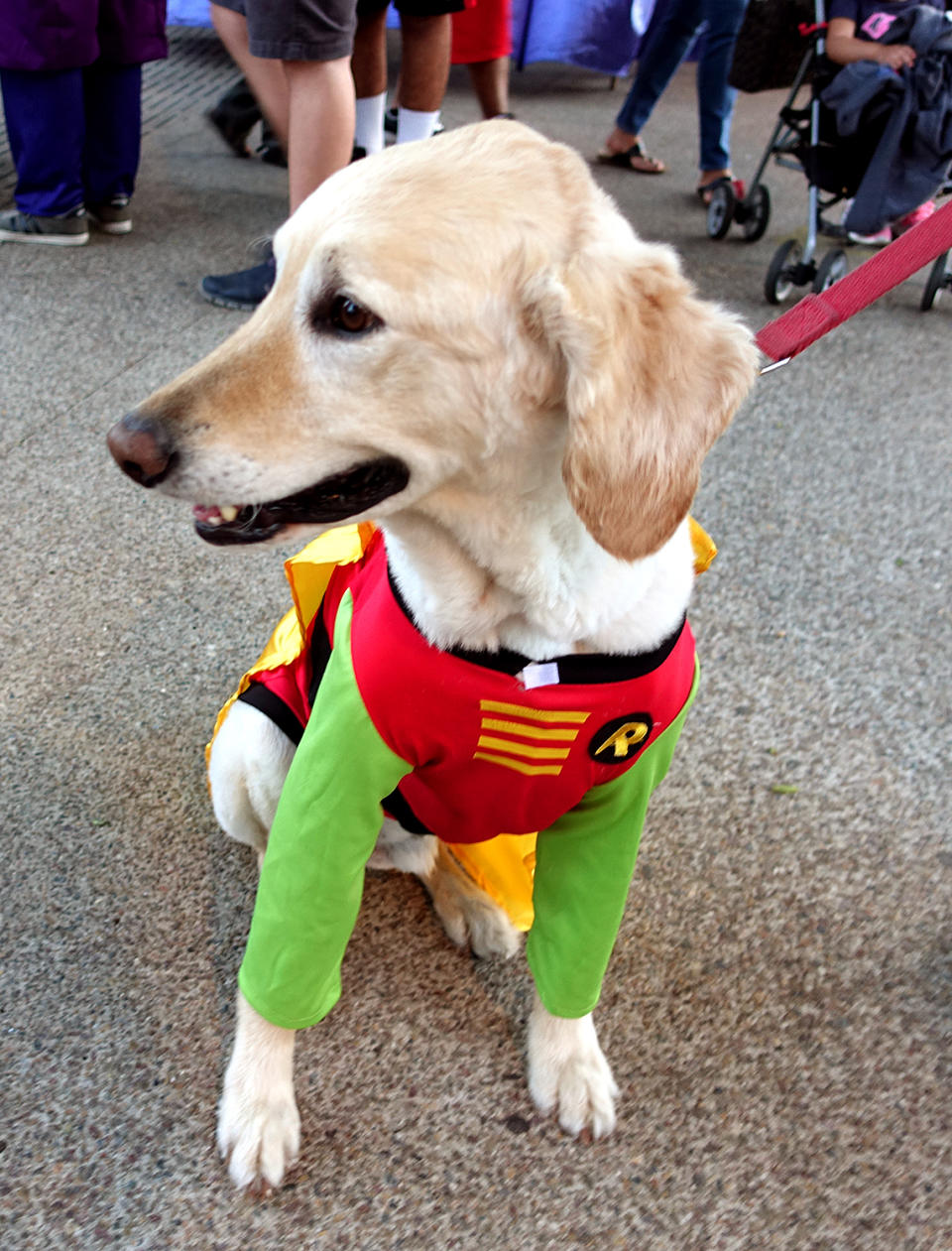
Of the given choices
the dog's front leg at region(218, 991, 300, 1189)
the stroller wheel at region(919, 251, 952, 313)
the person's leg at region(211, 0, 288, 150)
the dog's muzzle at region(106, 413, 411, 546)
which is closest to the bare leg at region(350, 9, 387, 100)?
the person's leg at region(211, 0, 288, 150)

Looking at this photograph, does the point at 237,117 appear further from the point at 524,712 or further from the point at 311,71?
the point at 524,712

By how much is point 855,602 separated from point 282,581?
1450 mm

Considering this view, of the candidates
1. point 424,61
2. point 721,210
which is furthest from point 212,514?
point 721,210

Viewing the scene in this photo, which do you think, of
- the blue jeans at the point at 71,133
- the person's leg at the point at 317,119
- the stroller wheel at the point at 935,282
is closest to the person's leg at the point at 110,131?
the blue jeans at the point at 71,133

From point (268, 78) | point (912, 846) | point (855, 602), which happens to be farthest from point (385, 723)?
point (268, 78)

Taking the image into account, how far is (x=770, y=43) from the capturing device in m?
4.28

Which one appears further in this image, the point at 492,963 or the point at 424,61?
the point at 424,61

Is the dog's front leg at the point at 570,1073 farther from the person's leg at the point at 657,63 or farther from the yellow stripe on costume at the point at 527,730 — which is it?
the person's leg at the point at 657,63

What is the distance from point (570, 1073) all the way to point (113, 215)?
3839 millimetres

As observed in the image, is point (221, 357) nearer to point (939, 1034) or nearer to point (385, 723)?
point (385, 723)

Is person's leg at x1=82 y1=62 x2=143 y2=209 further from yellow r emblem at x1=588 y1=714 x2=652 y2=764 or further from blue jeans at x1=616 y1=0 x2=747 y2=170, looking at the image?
yellow r emblem at x1=588 y1=714 x2=652 y2=764

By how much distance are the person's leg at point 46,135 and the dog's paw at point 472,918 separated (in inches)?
128

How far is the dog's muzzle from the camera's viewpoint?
1070 mm

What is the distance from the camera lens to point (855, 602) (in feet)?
8.36
